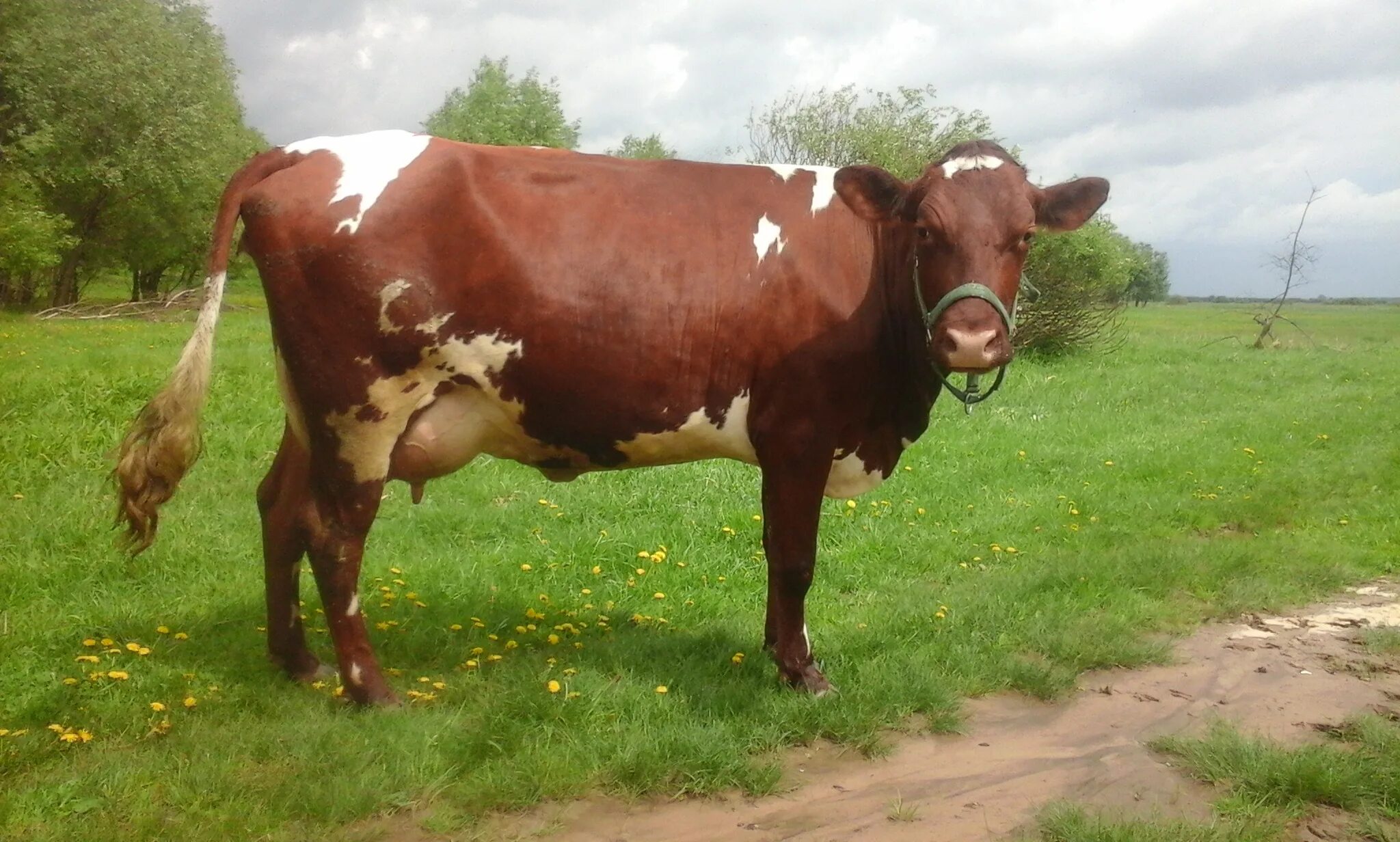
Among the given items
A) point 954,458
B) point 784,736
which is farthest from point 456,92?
point 784,736

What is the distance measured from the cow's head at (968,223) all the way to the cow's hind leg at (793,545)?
81 cm

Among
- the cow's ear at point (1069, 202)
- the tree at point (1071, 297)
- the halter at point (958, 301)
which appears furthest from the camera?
the tree at point (1071, 297)

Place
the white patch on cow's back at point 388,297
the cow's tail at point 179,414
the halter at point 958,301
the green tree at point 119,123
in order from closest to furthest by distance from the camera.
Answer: the halter at point 958,301 < the white patch on cow's back at point 388,297 < the cow's tail at point 179,414 < the green tree at point 119,123

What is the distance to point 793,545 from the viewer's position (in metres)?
4.30

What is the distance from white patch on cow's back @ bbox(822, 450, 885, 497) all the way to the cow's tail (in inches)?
108

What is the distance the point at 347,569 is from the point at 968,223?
9.61ft

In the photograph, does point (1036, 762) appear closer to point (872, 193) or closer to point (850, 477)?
point (850, 477)

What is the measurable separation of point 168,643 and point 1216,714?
192 inches

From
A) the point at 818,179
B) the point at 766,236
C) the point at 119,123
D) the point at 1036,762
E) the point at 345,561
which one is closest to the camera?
the point at 1036,762

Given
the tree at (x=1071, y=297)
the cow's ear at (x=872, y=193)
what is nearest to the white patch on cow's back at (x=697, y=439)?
the cow's ear at (x=872, y=193)

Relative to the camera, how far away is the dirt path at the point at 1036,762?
329 cm

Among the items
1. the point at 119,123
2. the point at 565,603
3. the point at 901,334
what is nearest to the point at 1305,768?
the point at 901,334

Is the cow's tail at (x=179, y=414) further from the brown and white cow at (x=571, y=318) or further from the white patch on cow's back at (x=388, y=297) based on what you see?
the white patch on cow's back at (x=388, y=297)

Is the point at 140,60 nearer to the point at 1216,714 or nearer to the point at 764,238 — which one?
the point at 764,238
